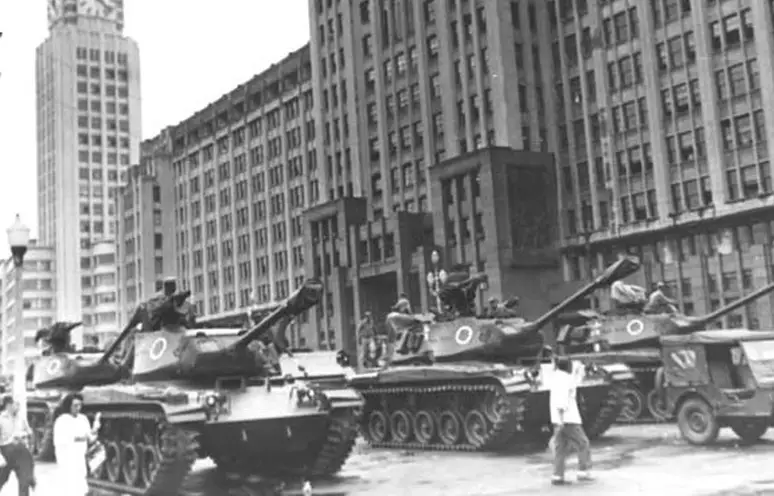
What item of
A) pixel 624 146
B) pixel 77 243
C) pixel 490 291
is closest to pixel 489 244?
pixel 490 291

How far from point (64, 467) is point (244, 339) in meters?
4.83

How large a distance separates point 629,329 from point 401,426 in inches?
281

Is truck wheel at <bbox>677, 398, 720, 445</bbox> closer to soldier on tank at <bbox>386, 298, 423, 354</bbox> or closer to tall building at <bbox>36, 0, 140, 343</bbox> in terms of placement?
soldier on tank at <bbox>386, 298, 423, 354</bbox>

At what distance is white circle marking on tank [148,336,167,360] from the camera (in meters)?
17.5

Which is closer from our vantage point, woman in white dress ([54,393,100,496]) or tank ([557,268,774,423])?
woman in white dress ([54,393,100,496])

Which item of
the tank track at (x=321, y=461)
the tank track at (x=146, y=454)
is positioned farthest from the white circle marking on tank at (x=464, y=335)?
the tank track at (x=146, y=454)

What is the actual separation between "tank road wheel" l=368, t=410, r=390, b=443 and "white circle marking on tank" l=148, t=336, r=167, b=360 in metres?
6.48

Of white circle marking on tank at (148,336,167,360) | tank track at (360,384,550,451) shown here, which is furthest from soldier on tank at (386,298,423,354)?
white circle marking on tank at (148,336,167,360)

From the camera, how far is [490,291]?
53625 millimetres

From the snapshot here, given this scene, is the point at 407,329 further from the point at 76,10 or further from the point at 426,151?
the point at 76,10

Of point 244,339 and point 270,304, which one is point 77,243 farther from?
point 244,339

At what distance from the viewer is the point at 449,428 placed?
68.2ft

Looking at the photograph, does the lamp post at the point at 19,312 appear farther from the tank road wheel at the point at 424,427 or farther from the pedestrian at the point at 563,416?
the tank road wheel at the point at 424,427

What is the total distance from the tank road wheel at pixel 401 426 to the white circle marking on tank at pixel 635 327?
697 cm
